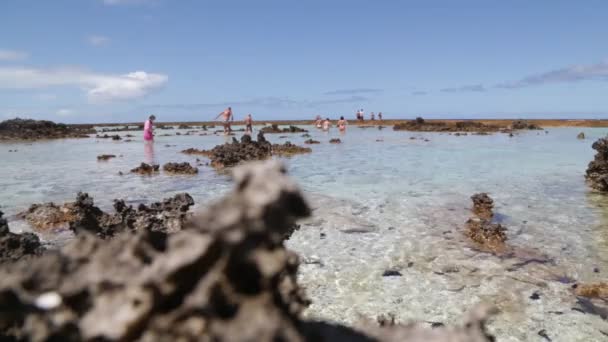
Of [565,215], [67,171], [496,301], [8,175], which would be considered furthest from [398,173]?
[8,175]

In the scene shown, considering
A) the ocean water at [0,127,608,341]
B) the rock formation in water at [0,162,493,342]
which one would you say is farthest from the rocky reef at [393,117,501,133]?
the rock formation in water at [0,162,493,342]

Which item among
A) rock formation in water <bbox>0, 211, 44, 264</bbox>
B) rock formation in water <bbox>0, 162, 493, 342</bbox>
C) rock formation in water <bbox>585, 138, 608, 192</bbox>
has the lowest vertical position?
rock formation in water <bbox>585, 138, 608, 192</bbox>

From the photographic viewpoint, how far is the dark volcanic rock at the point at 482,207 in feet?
35.7

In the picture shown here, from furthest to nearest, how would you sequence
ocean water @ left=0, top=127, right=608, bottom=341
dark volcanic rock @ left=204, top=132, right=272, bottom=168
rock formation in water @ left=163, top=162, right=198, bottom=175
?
1. dark volcanic rock @ left=204, top=132, right=272, bottom=168
2. rock formation in water @ left=163, top=162, right=198, bottom=175
3. ocean water @ left=0, top=127, right=608, bottom=341

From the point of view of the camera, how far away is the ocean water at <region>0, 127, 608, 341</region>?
597 cm

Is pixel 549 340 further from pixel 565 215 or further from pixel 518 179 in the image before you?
pixel 518 179

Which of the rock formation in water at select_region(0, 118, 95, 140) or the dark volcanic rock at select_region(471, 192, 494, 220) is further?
the rock formation in water at select_region(0, 118, 95, 140)

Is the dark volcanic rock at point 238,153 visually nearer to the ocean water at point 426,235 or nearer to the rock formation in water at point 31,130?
the ocean water at point 426,235

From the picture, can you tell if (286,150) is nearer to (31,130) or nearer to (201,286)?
(201,286)

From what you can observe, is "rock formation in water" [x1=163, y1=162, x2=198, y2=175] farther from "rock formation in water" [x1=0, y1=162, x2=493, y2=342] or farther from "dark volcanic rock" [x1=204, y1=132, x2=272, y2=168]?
"rock formation in water" [x1=0, y1=162, x2=493, y2=342]

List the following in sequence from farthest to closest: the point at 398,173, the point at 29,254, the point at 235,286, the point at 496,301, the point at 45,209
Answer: the point at 398,173 → the point at 45,209 → the point at 496,301 → the point at 29,254 → the point at 235,286

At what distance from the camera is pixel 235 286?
2.24 m

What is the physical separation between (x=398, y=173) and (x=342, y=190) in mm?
4726

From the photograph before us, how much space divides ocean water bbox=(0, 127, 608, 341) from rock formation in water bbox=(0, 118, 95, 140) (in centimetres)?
3775
